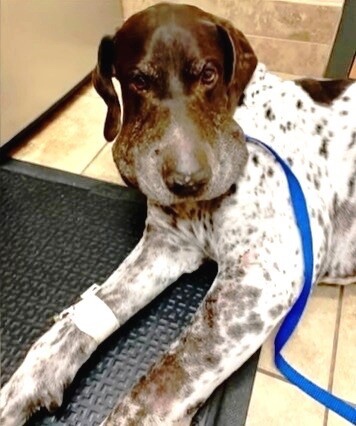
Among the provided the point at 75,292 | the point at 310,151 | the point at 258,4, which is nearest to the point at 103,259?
the point at 75,292

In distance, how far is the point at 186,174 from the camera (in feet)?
3.03

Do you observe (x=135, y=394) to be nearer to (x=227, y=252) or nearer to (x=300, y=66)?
(x=227, y=252)

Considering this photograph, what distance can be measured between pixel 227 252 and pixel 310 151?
30 centimetres

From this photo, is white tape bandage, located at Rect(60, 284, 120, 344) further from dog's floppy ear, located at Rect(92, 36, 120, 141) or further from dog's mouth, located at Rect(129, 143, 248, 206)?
dog's floppy ear, located at Rect(92, 36, 120, 141)

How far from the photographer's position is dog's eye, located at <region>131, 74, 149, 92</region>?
3.20 feet

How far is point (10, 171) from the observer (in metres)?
1.75

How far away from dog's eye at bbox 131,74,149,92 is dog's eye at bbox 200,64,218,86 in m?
0.11

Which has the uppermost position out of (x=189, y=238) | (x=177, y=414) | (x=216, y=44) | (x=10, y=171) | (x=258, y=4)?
(x=216, y=44)

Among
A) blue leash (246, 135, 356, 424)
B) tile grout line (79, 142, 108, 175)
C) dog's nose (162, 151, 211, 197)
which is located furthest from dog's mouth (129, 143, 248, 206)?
tile grout line (79, 142, 108, 175)

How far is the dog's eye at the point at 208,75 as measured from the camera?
0.97 metres

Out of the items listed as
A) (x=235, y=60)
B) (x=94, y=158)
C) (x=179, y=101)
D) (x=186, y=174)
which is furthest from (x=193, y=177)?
(x=94, y=158)

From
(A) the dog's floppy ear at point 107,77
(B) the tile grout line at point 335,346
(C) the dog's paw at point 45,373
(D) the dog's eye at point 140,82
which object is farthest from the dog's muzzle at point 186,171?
(B) the tile grout line at point 335,346

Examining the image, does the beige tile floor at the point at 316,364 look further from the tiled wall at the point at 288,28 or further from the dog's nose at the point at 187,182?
the tiled wall at the point at 288,28

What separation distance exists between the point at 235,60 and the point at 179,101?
0.57ft
